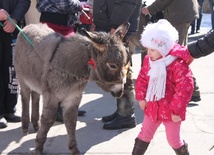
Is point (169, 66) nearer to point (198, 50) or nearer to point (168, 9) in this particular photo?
point (198, 50)

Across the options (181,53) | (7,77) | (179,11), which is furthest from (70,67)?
(179,11)

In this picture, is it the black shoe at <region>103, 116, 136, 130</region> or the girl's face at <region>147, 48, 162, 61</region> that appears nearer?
the girl's face at <region>147, 48, 162, 61</region>

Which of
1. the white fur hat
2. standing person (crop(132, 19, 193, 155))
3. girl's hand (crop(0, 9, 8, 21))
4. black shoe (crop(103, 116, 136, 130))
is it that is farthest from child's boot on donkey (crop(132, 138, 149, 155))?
girl's hand (crop(0, 9, 8, 21))

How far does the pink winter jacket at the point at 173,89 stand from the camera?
3.44m

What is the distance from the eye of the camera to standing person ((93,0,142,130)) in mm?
4738

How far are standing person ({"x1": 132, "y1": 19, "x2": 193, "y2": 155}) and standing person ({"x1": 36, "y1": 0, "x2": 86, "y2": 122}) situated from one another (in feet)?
5.20

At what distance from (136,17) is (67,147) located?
179cm

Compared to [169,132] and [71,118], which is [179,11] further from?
[169,132]

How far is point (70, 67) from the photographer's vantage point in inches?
160

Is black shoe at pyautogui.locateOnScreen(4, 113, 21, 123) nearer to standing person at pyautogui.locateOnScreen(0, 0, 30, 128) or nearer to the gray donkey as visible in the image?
standing person at pyautogui.locateOnScreen(0, 0, 30, 128)

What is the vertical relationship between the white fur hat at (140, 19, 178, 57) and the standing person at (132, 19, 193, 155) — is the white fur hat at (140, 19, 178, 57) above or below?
above

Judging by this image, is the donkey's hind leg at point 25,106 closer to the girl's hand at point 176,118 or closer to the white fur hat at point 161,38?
the white fur hat at point 161,38

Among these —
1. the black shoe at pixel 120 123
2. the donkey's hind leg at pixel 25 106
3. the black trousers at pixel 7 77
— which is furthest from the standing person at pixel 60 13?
the black shoe at pixel 120 123

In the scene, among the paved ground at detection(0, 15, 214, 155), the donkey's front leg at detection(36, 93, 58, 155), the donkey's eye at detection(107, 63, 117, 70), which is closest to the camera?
the donkey's eye at detection(107, 63, 117, 70)
